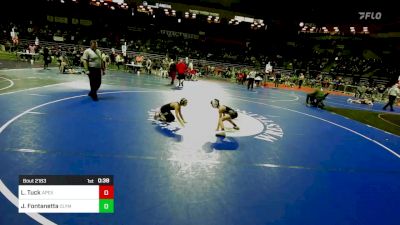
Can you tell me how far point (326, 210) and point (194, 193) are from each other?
2.14 meters

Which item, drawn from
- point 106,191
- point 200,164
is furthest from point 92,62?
point 106,191

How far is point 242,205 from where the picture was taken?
4.76 metres

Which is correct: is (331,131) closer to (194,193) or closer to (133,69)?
(194,193)

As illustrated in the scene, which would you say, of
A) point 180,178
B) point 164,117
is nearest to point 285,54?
point 164,117

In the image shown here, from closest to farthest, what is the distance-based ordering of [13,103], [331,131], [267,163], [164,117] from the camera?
[267,163], [164,117], [13,103], [331,131]

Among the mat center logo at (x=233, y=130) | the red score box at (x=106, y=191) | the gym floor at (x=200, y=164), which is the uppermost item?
the red score box at (x=106, y=191)

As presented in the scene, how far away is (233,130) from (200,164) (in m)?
3.15

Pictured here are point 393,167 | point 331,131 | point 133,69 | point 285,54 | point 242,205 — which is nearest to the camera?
point 242,205

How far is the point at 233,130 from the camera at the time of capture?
30.2 ft

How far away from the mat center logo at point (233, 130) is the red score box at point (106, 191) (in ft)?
13.8

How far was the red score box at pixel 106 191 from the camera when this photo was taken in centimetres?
402
